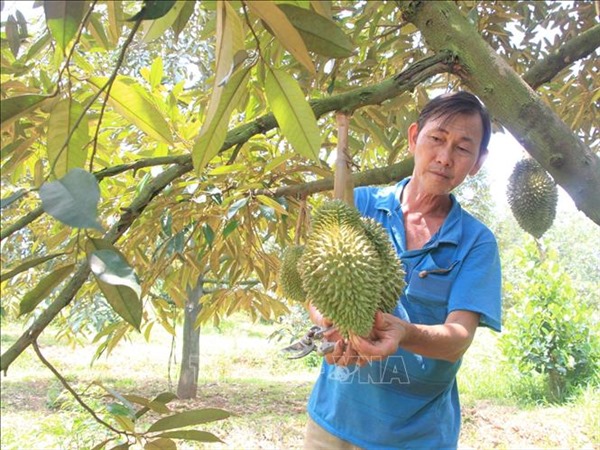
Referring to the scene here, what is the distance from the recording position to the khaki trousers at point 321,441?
116 cm

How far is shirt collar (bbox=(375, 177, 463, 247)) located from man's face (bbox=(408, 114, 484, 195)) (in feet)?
0.21

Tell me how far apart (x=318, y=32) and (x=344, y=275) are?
1.13 ft

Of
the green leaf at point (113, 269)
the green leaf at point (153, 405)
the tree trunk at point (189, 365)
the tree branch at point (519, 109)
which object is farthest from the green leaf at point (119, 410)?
the tree trunk at point (189, 365)

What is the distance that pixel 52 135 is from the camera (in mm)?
572

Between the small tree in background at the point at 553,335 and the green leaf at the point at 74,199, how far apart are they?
4131 millimetres

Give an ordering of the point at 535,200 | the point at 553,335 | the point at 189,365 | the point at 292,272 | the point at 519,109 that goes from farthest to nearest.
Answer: the point at 189,365 < the point at 553,335 < the point at 535,200 < the point at 292,272 < the point at 519,109

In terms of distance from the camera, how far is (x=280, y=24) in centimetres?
43

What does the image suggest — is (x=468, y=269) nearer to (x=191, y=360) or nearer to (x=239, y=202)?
(x=239, y=202)

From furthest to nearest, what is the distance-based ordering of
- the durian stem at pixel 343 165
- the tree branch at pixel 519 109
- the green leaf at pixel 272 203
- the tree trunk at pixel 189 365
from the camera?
the tree trunk at pixel 189 365
the green leaf at pixel 272 203
the durian stem at pixel 343 165
the tree branch at pixel 519 109

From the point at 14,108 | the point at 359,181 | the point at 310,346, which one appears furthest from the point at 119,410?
the point at 359,181

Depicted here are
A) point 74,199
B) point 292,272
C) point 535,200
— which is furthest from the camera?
point 535,200

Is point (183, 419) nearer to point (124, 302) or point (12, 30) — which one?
point (124, 302)

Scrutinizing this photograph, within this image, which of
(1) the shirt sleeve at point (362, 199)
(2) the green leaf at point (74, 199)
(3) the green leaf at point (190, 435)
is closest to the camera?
(2) the green leaf at point (74, 199)

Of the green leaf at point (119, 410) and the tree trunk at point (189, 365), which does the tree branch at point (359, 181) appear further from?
the tree trunk at point (189, 365)
